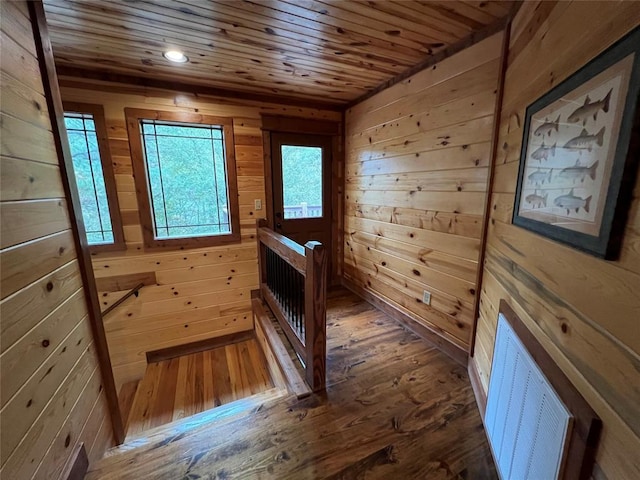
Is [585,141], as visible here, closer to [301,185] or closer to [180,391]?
[301,185]

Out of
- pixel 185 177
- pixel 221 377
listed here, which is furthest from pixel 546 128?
pixel 221 377

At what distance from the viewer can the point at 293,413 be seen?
1503 millimetres

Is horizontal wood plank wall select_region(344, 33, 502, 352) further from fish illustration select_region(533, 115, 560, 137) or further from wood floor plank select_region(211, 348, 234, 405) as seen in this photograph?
wood floor plank select_region(211, 348, 234, 405)

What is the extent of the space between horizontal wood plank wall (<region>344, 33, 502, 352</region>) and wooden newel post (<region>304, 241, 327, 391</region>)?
1016 millimetres

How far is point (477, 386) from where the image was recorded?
160 cm

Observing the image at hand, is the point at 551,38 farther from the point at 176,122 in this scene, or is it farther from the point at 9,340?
the point at 176,122

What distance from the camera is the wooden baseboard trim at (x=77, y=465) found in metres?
1.05

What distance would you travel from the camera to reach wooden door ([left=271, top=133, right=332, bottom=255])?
3.00 metres

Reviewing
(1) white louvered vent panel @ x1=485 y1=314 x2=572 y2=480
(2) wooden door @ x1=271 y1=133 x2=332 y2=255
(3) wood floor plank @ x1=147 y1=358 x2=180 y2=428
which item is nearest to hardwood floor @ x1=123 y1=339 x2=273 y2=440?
(3) wood floor plank @ x1=147 y1=358 x2=180 y2=428

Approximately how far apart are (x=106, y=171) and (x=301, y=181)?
1.88m

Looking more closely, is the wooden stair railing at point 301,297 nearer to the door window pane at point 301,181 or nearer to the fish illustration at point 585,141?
the door window pane at point 301,181

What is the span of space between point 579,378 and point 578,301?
0.21 m

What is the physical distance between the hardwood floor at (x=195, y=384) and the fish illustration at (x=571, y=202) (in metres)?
2.58

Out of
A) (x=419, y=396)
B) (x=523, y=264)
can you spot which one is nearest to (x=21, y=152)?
(x=523, y=264)
